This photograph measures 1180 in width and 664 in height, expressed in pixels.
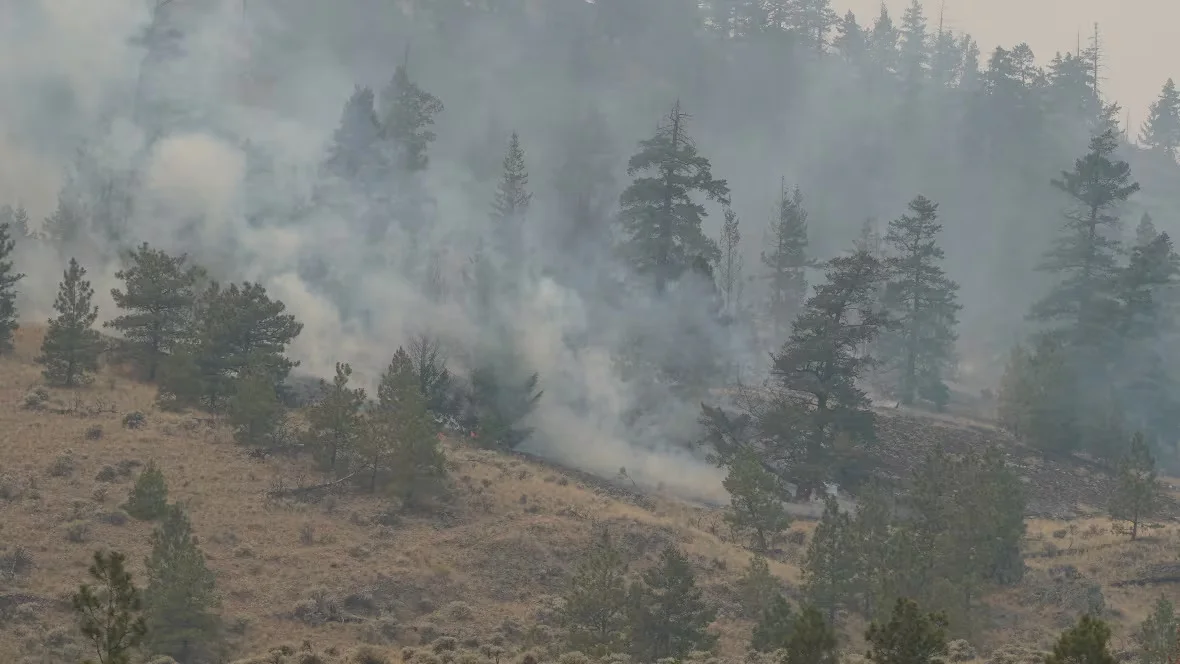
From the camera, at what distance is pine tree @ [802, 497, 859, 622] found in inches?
1332

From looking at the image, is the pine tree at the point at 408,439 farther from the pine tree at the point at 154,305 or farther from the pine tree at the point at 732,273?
the pine tree at the point at 732,273

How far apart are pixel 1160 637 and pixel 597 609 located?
12595 millimetres

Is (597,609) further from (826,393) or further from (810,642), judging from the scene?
(826,393)

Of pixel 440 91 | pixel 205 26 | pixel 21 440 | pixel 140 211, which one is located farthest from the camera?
pixel 440 91

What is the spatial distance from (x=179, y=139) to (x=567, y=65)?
2446 inches

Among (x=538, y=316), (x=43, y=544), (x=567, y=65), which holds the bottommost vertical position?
(x=43, y=544)

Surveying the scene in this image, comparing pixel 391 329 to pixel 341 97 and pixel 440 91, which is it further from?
pixel 440 91

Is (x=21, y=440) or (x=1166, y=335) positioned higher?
(x=1166, y=335)

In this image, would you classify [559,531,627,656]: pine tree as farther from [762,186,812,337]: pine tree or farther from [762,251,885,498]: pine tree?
[762,186,812,337]: pine tree

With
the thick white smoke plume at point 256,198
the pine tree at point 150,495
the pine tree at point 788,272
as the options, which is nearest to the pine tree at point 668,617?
the pine tree at point 150,495

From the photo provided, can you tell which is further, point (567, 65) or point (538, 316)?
point (567, 65)

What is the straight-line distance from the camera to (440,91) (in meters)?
121

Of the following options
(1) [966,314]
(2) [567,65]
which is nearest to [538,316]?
(1) [966,314]

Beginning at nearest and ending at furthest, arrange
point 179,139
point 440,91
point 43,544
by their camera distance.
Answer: point 43,544 → point 179,139 → point 440,91
